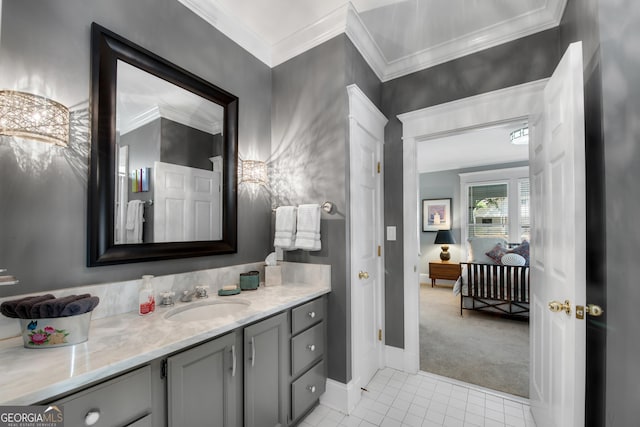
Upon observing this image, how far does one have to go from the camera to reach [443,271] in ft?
19.0

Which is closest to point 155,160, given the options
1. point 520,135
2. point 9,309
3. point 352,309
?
point 9,309

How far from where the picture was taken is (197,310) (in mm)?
1568

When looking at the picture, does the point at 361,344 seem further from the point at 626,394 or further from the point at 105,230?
the point at 105,230

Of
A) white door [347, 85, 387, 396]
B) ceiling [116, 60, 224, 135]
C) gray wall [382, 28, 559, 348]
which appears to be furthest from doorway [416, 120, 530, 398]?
ceiling [116, 60, 224, 135]

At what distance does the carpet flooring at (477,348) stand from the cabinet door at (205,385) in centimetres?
191

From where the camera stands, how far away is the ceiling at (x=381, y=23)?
6.19ft

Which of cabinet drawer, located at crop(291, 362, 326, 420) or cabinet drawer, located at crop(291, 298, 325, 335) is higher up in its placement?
cabinet drawer, located at crop(291, 298, 325, 335)

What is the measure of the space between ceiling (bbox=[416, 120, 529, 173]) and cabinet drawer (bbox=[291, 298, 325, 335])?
2.94 metres

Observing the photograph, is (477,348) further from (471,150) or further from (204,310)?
(471,150)

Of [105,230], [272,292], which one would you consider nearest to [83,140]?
[105,230]

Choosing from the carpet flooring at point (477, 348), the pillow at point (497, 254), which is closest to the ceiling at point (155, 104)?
the carpet flooring at point (477, 348)

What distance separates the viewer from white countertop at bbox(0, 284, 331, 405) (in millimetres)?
756

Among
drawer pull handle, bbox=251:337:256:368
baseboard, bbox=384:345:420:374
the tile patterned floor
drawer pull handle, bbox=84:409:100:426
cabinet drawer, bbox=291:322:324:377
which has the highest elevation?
drawer pull handle, bbox=84:409:100:426

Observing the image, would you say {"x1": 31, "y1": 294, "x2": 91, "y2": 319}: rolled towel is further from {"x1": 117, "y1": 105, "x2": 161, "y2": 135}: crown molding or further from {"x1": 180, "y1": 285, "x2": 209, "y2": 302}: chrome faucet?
{"x1": 117, "y1": 105, "x2": 161, "y2": 135}: crown molding
